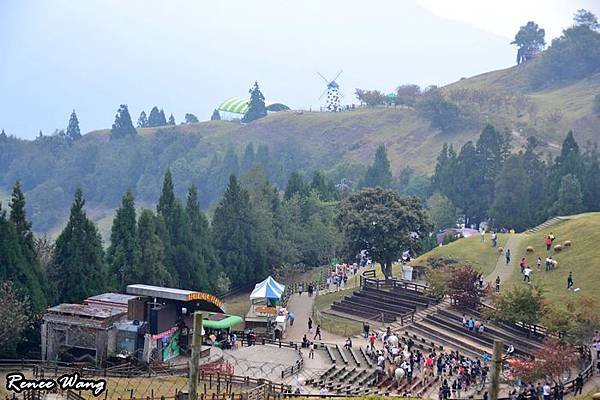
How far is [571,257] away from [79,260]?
2979 cm

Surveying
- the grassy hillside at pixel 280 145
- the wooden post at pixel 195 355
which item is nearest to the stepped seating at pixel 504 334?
the wooden post at pixel 195 355

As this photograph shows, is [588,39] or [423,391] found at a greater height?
[588,39]

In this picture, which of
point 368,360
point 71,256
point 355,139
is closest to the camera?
point 368,360

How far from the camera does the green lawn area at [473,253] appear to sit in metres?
56.4

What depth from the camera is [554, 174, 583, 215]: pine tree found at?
240ft

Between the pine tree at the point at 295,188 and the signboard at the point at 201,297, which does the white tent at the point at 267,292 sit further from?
the pine tree at the point at 295,188

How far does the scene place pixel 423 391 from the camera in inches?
1512

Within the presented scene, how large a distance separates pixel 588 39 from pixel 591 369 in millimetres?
136110

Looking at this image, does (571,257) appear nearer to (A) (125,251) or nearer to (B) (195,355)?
(A) (125,251)

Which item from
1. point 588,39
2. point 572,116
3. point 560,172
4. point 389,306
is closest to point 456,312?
point 389,306

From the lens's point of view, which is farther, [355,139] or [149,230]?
[355,139]

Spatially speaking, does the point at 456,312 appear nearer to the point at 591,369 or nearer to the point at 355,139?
the point at 591,369

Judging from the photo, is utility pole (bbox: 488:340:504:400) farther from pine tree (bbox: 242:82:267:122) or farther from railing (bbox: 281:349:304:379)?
pine tree (bbox: 242:82:267:122)

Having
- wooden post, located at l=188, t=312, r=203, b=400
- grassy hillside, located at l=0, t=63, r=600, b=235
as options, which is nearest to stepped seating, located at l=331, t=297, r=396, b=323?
wooden post, located at l=188, t=312, r=203, b=400
